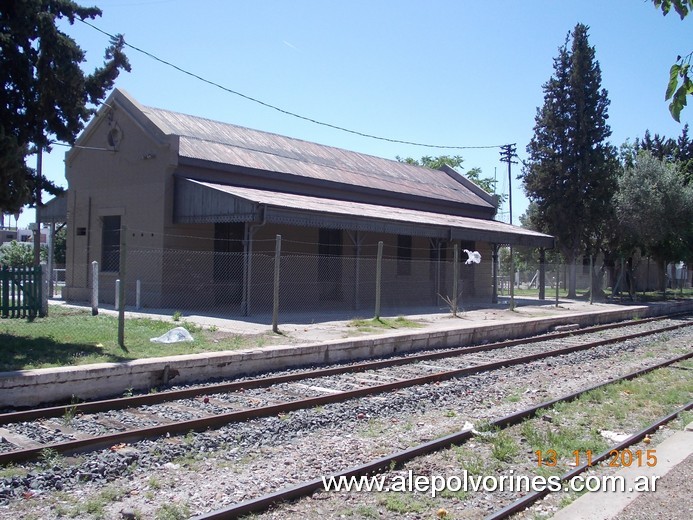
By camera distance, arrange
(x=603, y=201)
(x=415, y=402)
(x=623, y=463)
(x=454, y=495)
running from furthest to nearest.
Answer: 1. (x=603, y=201)
2. (x=415, y=402)
3. (x=623, y=463)
4. (x=454, y=495)

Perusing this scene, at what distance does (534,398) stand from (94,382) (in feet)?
20.2

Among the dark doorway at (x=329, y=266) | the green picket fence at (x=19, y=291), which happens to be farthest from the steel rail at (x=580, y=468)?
the dark doorway at (x=329, y=266)

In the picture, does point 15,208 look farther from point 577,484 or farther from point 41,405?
point 577,484

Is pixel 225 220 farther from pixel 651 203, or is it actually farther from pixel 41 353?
pixel 651 203

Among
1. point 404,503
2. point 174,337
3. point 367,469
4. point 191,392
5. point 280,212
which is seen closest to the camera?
point 404,503

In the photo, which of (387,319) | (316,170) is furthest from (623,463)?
(316,170)

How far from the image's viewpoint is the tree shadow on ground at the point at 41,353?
9352 millimetres

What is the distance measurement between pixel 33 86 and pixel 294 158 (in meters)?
15.1

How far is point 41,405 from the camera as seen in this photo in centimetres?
830

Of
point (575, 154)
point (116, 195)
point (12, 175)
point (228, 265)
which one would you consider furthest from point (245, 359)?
point (575, 154)

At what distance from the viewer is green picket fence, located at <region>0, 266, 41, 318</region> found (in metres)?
15.0

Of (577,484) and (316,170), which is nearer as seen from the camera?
(577,484)

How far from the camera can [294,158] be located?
26.0 meters

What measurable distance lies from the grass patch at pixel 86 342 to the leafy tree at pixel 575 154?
22762 millimetres
